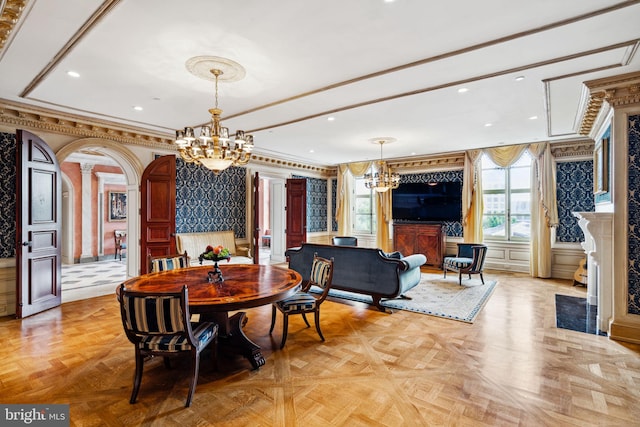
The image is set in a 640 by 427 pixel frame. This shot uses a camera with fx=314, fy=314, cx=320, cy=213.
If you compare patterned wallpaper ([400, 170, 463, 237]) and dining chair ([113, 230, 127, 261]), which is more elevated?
patterned wallpaper ([400, 170, 463, 237])

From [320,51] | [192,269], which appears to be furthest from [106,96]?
[320,51]

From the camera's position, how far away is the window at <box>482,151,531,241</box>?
6840 millimetres

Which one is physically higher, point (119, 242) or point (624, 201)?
point (624, 201)

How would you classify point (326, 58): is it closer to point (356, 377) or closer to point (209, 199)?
point (356, 377)

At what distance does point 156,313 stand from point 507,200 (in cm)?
732

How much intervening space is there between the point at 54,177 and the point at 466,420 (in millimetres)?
5509

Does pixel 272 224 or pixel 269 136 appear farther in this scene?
pixel 272 224

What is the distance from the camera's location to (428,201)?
7.62 meters

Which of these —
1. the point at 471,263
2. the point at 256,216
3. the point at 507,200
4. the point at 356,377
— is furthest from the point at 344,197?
the point at 356,377

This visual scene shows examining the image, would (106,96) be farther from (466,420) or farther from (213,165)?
(466,420)

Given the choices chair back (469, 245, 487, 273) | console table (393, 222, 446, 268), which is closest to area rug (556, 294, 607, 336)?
chair back (469, 245, 487, 273)

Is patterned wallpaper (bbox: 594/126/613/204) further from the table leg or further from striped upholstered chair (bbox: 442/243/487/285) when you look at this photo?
the table leg

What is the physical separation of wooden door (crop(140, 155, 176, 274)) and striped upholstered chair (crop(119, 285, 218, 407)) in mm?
3438

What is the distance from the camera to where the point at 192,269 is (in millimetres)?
3455
